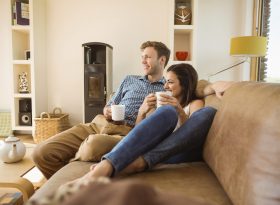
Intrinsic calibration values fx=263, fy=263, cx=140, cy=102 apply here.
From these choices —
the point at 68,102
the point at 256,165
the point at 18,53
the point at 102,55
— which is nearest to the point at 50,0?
the point at 18,53

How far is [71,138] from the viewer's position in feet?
5.17

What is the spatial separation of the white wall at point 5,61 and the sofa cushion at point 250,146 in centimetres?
328

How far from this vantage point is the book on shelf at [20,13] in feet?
10.2

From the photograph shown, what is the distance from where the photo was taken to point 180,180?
41.0 inches

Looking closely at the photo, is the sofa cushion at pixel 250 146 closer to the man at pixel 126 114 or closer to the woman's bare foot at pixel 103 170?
the woman's bare foot at pixel 103 170

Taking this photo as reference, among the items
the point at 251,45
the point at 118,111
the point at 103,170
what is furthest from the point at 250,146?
the point at 251,45

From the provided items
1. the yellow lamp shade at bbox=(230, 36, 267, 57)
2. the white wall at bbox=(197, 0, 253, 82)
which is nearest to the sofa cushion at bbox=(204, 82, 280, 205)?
the yellow lamp shade at bbox=(230, 36, 267, 57)

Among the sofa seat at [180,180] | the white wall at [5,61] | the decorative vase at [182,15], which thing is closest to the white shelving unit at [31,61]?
the white wall at [5,61]

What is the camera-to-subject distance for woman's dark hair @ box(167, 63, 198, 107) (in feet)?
5.76

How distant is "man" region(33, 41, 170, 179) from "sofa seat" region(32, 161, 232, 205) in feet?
0.80

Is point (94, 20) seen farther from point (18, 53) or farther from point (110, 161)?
point (110, 161)

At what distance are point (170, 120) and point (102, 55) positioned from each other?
2.23m

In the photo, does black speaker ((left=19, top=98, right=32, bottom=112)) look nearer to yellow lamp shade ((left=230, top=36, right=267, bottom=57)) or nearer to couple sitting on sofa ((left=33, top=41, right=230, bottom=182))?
couple sitting on sofa ((left=33, top=41, right=230, bottom=182))

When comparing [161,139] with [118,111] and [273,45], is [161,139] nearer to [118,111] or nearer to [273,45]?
[118,111]
